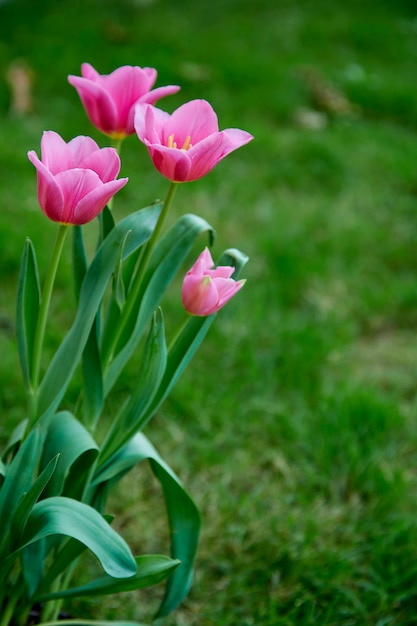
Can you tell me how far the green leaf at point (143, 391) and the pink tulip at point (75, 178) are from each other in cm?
15

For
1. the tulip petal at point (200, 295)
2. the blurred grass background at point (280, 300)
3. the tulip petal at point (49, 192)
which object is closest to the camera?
the tulip petal at point (49, 192)

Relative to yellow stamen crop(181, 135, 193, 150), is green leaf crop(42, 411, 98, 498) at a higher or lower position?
lower

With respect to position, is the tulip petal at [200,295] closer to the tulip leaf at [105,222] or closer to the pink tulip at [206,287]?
the pink tulip at [206,287]

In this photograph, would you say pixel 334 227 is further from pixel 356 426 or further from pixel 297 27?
pixel 297 27

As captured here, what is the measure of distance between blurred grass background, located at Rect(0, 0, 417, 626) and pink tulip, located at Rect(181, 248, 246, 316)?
0.59 meters

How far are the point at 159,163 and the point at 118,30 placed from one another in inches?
124

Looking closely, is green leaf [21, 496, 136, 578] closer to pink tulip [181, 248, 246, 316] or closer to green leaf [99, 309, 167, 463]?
green leaf [99, 309, 167, 463]

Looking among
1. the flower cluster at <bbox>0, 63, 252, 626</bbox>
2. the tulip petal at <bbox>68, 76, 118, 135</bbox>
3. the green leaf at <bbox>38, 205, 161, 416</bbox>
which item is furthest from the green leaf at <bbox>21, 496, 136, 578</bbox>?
the tulip petal at <bbox>68, 76, 118, 135</bbox>

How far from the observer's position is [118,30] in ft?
12.1

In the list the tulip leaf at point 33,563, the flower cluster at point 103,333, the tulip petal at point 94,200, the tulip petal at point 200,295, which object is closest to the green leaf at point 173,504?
the flower cluster at point 103,333

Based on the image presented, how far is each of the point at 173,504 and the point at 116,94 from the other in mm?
522

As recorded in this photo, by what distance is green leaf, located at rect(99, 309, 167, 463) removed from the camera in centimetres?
88

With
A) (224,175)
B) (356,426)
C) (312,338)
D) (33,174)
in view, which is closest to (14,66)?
(33,174)

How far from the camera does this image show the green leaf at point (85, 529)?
2.78 feet
